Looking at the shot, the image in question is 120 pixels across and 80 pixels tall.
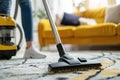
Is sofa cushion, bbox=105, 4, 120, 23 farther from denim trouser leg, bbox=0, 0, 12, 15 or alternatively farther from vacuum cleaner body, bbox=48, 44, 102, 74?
vacuum cleaner body, bbox=48, 44, 102, 74

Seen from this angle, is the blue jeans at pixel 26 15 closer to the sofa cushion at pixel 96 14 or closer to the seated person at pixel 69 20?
the seated person at pixel 69 20

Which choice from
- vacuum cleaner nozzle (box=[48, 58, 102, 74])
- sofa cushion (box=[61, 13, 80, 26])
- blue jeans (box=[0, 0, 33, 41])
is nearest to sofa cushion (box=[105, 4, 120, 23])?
sofa cushion (box=[61, 13, 80, 26])

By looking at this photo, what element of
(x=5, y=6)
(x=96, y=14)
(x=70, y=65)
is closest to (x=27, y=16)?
(x=5, y=6)

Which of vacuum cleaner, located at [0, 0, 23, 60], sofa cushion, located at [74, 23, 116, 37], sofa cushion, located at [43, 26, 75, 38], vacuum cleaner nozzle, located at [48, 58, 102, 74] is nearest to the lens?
vacuum cleaner nozzle, located at [48, 58, 102, 74]

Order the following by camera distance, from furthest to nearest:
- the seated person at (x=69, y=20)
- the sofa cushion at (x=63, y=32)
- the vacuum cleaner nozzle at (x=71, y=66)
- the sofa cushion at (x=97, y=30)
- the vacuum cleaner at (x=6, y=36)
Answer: the seated person at (x=69, y=20), the sofa cushion at (x=63, y=32), the sofa cushion at (x=97, y=30), the vacuum cleaner at (x=6, y=36), the vacuum cleaner nozzle at (x=71, y=66)

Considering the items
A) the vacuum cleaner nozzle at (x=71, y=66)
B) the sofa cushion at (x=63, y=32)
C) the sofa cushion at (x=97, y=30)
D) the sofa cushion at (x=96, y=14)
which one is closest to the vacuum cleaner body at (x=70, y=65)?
the vacuum cleaner nozzle at (x=71, y=66)

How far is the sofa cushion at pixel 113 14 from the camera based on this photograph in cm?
338

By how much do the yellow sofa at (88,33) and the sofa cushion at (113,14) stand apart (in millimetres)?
216

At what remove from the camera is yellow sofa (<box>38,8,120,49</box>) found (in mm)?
3029

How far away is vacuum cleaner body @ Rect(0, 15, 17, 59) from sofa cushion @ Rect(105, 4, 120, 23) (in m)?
1.80

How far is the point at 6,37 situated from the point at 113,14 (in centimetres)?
189

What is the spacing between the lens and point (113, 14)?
344 cm

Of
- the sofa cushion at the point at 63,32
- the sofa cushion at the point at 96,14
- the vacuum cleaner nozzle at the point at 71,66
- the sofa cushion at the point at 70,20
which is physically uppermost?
the sofa cushion at the point at 96,14

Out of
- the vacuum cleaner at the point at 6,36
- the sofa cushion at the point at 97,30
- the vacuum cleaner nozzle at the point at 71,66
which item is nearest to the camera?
the vacuum cleaner nozzle at the point at 71,66
